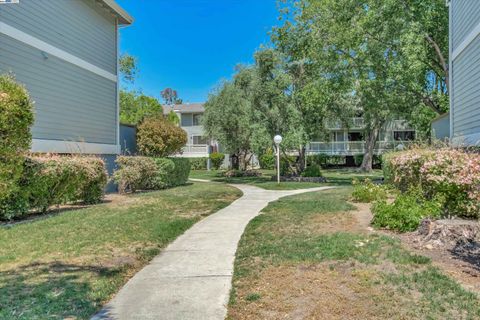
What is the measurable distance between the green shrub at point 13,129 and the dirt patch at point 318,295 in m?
5.75

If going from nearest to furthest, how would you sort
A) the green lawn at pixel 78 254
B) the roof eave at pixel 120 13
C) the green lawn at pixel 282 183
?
1. the green lawn at pixel 78 254
2. the roof eave at pixel 120 13
3. the green lawn at pixel 282 183

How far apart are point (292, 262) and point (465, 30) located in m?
9.95

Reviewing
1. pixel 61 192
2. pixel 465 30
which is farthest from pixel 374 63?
pixel 61 192

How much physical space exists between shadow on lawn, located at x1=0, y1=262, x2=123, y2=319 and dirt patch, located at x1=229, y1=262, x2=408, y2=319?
159cm

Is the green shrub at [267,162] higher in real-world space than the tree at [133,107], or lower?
lower

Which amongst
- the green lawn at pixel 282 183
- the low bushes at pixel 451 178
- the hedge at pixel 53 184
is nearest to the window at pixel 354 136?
the green lawn at pixel 282 183

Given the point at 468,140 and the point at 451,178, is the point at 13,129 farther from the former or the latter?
the point at 468,140

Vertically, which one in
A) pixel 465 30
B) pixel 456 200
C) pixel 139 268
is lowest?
pixel 139 268

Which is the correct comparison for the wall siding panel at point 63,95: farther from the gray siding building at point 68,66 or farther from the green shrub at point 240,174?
the green shrub at point 240,174

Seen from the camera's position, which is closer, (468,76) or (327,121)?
(468,76)

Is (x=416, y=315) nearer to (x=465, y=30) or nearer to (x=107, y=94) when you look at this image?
(x=465, y=30)

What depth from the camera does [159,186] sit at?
1711 cm

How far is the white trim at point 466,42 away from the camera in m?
10.2

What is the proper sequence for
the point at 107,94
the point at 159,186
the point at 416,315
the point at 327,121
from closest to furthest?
the point at 416,315 < the point at 107,94 < the point at 159,186 < the point at 327,121
